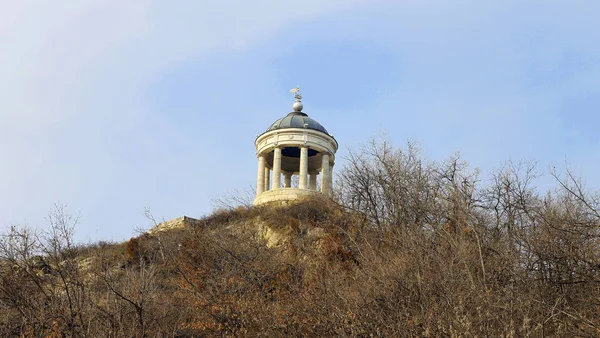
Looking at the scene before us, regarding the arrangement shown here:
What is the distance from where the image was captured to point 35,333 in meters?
11.2

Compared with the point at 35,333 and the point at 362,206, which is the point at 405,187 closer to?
the point at 362,206

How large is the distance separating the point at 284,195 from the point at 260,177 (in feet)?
8.66

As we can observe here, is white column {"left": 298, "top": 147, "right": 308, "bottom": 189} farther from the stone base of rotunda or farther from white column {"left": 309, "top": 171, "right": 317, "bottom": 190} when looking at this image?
white column {"left": 309, "top": 171, "right": 317, "bottom": 190}

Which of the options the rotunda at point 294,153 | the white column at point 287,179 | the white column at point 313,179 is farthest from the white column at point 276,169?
the white column at point 287,179

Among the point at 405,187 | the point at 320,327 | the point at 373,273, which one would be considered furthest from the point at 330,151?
the point at 320,327

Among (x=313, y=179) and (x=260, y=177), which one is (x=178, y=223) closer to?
(x=260, y=177)

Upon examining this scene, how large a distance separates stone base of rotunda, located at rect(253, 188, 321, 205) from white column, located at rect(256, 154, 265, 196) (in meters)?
1.19

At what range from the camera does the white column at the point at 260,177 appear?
28766 mm

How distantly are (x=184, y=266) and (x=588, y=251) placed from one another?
435 inches

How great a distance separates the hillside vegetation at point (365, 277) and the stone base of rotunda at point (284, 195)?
3.69 m

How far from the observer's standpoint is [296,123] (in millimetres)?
28281

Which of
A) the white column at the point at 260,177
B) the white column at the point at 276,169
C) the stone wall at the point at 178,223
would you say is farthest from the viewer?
the white column at the point at 260,177

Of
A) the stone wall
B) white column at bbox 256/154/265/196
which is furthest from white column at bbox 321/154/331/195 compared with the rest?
the stone wall

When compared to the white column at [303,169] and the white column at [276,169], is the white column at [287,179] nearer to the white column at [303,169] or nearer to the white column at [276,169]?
the white column at [276,169]
